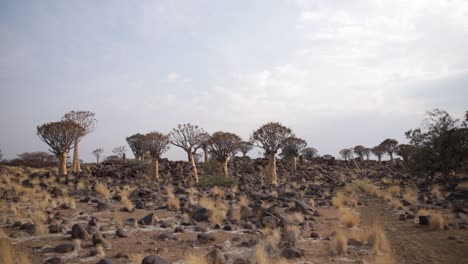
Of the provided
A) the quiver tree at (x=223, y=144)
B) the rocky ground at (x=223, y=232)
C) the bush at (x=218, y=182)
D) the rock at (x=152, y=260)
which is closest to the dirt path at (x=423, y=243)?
the rocky ground at (x=223, y=232)

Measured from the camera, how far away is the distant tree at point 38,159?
41944mm

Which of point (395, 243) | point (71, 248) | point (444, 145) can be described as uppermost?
point (444, 145)

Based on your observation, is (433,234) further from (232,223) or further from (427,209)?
(232,223)

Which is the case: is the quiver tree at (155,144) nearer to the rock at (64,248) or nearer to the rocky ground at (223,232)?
the rocky ground at (223,232)

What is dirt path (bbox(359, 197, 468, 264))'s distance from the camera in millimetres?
7305

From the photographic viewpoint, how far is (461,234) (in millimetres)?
9180

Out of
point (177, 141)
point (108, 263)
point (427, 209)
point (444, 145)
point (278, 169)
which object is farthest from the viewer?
point (278, 169)

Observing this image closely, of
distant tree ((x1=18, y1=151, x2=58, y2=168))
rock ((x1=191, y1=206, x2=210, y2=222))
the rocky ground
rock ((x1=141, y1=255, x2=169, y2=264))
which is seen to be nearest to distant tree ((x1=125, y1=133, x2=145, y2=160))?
distant tree ((x1=18, y1=151, x2=58, y2=168))

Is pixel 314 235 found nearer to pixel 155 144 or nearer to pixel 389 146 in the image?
pixel 155 144

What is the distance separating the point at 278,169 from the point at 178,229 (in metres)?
31.2

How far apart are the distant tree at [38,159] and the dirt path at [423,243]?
43.9 metres

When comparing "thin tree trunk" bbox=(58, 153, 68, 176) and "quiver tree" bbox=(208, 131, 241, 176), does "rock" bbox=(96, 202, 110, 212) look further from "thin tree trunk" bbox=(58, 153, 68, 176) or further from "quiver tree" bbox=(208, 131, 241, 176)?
"quiver tree" bbox=(208, 131, 241, 176)

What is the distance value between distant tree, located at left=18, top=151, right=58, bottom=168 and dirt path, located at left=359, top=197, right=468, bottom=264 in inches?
1730

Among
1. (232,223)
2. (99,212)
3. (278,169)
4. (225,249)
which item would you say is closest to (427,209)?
(232,223)
